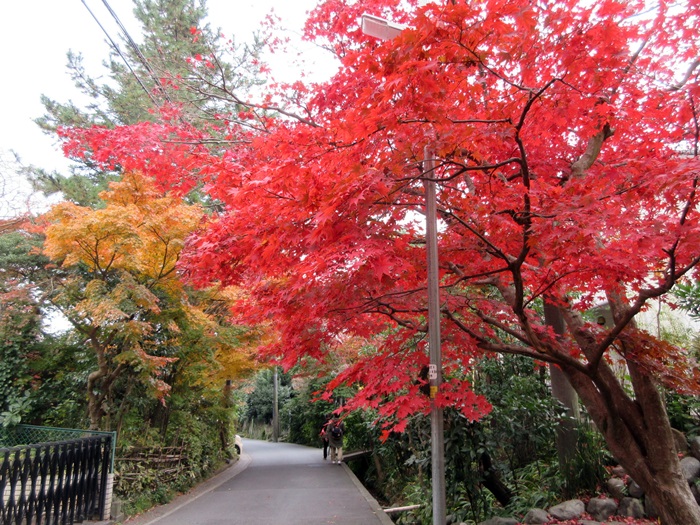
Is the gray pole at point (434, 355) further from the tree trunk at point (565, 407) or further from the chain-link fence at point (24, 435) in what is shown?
the chain-link fence at point (24, 435)

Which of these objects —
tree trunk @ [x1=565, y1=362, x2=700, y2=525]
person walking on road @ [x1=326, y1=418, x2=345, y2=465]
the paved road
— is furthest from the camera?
person walking on road @ [x1=326, y1=418, x2=345, y2=465]

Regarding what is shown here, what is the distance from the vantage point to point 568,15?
14.8ft

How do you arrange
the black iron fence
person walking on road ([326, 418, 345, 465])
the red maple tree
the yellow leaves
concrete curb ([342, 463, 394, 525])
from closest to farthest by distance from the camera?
the red maple tree → the black iron fence → concrete curb ([342, 463, 394, 525]) → the yellow leaves → person walking on road ([326, 418, 345, 465])

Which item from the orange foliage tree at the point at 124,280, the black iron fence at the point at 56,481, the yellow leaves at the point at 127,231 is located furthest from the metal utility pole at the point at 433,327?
the yellow leaves at the point at 127,231

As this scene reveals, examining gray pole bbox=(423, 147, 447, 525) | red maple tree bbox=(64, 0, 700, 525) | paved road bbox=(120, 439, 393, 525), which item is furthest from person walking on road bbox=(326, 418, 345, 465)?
gray pole bbox=(423, 147, 447, 525)

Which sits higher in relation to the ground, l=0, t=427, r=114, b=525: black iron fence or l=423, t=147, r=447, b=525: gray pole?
l=423, t=147, r=447, b=525: gray pole

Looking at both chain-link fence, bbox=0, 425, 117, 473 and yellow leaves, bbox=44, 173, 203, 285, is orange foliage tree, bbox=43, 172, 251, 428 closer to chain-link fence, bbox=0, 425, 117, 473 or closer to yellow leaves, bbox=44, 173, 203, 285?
yellow leaves, bbox=44, 173, 203, 285

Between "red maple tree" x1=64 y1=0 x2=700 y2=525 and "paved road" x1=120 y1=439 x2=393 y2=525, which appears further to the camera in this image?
"paved road" x1=120 y1=439 x2=393 y2=525

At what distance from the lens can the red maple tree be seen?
13.6 ft

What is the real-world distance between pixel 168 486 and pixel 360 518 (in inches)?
198

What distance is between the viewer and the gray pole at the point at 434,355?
466cm

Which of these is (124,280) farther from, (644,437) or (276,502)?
(644,437)

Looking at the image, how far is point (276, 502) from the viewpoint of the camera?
10.3 m

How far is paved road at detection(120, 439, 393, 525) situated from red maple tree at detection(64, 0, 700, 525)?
3.51 m
